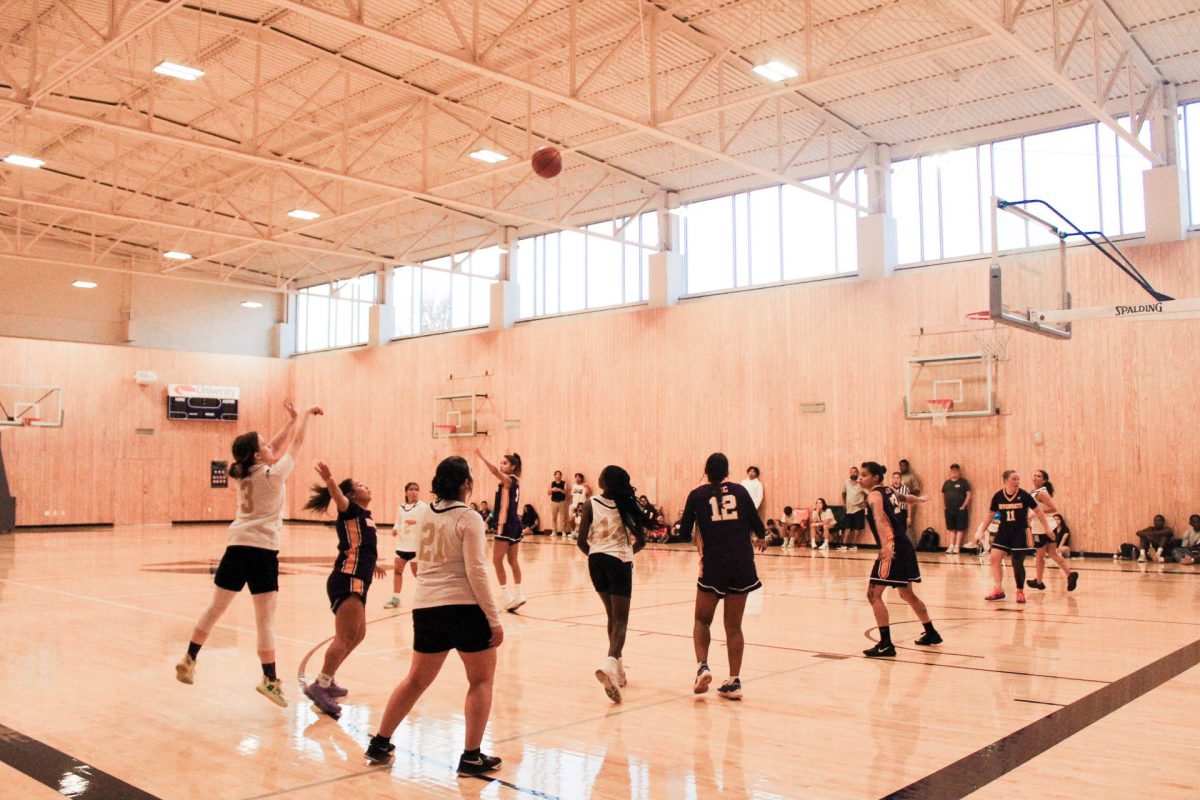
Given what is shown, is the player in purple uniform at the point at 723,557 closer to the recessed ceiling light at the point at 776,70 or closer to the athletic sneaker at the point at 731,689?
the athletic sneaker at the point at 731,689

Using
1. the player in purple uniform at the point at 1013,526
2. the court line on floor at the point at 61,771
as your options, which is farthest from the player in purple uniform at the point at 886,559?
the court line on floor at the point at 61,771

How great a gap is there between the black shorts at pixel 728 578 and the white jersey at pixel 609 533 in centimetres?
55

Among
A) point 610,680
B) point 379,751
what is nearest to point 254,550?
point 379,751

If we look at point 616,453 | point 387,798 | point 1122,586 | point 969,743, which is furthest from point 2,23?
point 1122,586

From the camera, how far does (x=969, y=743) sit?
5.18m

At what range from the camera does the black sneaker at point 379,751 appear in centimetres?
486

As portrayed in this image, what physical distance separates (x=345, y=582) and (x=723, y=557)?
2.47 m

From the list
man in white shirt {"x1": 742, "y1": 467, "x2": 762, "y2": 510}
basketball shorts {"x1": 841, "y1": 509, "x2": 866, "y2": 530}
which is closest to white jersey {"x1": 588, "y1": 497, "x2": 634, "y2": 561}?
basketball shorts {"x1": 841, "y1": 509, "x2": 866, "y2": 530}

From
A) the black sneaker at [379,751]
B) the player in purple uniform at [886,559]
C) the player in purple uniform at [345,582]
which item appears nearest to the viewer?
the black sneaker at [379,751]

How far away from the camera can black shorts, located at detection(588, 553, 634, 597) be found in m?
6.62

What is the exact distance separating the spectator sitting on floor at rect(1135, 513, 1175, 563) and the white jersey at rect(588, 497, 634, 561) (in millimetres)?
12868

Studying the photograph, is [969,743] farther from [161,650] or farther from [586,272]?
[586,272]

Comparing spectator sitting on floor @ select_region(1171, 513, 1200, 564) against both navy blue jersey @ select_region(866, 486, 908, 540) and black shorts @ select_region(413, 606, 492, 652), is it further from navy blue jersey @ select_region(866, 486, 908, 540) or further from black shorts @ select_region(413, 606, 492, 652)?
black shorts @ select_region(413, 606, 492, 652)

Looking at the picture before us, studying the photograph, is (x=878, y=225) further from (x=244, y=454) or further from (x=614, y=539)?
(x=244, y=454)
